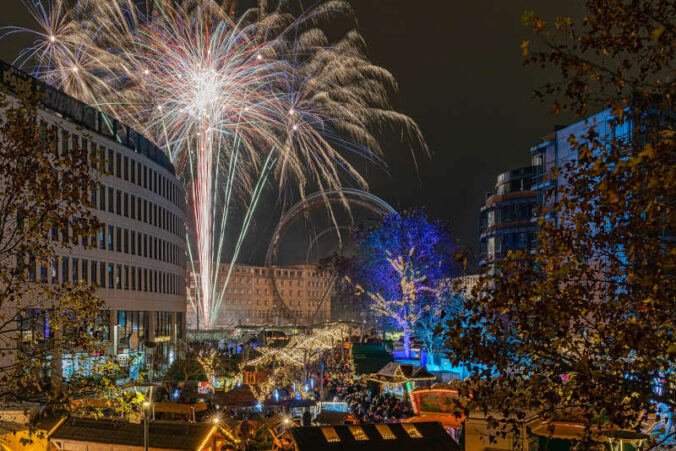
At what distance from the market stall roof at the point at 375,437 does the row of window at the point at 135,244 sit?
25.9 meters

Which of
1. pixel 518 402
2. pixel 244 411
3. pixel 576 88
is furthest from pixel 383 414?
pixel 576 88

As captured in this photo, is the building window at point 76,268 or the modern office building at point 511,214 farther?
the modern office building at point 511,214

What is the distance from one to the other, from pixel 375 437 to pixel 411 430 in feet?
4.02

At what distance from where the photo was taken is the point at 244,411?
33.0 meters

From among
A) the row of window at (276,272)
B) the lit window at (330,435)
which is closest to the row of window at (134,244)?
the lit window at (330,435)

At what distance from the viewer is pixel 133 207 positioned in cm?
5188

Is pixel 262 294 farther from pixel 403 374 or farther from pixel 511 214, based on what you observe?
pixel 403 374

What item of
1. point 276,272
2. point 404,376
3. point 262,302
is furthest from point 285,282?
point 404,376

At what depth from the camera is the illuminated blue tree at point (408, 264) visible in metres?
55.8

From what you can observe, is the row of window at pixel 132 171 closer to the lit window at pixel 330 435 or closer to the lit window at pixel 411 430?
the lit window at pixel 330 435

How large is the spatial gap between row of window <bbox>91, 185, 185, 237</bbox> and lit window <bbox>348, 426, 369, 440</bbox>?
25.3 m

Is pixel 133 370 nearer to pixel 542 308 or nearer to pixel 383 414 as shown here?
pixel 383 414

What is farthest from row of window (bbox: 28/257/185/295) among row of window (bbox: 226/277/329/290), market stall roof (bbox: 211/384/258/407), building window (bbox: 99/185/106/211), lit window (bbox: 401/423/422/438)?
row of window (bbox: 226/277/329/290)

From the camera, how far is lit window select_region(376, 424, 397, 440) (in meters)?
20.4
